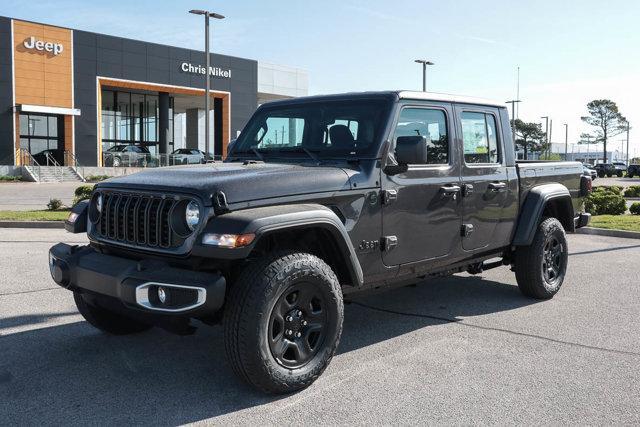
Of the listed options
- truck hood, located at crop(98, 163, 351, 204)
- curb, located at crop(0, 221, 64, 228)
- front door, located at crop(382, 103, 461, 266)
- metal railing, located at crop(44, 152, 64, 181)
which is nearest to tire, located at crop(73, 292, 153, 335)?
truck hood, located at crop(98, 163, 351, 204)

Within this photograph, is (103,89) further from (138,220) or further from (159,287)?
(159,287)

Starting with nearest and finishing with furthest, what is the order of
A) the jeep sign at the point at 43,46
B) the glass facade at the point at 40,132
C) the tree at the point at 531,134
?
the jeep sign at the point at 43,46, the glass facade at the point at 40,132, the tree at the point at 531,134

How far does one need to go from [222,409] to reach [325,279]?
3.23ft

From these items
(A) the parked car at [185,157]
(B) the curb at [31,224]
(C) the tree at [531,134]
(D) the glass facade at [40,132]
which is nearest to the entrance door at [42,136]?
(D) the glass facade at [40,132]

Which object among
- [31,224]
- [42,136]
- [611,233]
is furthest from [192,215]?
[42,136]

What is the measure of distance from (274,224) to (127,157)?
3948cm

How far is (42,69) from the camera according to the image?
39.8 metres

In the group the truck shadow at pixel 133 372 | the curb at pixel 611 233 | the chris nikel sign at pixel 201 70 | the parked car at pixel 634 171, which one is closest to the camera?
the truck shadow at pixel 133 372

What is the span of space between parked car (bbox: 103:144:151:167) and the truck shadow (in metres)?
36.3

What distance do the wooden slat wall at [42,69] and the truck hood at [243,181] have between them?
129 feet

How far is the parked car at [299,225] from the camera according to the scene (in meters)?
3.62

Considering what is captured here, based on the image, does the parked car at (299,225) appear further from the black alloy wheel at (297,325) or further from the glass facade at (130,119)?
the glass facade at (130,119)

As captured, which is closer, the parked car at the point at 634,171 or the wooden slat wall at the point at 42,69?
the wooden slat wall at the point at 42,69

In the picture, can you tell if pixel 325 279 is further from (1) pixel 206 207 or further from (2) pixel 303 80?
(2) pixel 303 80
